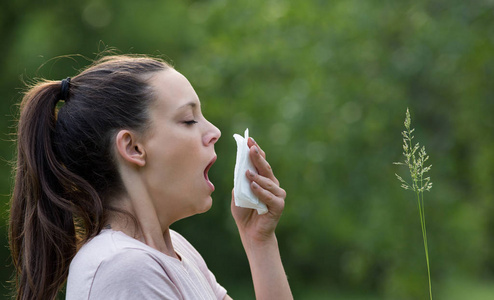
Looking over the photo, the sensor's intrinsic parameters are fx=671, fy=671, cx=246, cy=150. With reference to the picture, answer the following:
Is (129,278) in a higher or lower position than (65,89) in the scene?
lower

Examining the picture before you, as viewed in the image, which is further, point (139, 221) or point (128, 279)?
point (139, 221)

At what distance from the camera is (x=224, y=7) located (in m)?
8.45

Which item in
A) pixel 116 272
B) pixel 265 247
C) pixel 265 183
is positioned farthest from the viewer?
pixel 265 247

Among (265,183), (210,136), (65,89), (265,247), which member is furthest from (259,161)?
(65,89)

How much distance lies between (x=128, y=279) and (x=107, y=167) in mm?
389

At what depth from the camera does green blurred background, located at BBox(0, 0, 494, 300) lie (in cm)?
761

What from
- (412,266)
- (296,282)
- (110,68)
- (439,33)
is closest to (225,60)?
(439,33)

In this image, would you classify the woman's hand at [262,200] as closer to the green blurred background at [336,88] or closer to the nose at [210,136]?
the nose at [210,136]

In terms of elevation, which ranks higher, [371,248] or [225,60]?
[225,60]

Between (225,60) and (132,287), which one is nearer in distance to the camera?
(132,287)

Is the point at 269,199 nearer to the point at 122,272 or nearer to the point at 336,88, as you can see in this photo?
the point at 122,272

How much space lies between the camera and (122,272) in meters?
1.54

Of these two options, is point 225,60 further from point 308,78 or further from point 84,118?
point 84,118

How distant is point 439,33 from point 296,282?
5992mm
